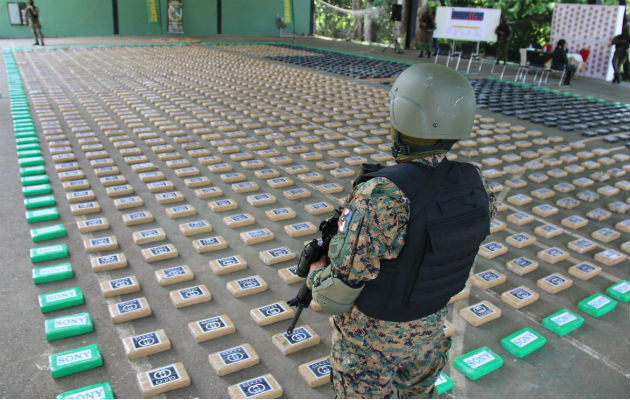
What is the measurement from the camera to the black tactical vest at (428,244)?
1928mm

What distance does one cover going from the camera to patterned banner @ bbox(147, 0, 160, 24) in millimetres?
24469

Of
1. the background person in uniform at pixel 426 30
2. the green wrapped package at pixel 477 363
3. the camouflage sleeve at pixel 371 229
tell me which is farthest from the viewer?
the background person in uniform at pixel 426 30

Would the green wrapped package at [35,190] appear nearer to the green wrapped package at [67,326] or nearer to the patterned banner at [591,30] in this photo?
the green wrapped package at [67,326]

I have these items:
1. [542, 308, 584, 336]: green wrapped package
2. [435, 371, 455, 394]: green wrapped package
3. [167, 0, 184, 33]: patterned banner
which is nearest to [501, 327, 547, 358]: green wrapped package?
[542, 308, 584, 336]: green wrapped package

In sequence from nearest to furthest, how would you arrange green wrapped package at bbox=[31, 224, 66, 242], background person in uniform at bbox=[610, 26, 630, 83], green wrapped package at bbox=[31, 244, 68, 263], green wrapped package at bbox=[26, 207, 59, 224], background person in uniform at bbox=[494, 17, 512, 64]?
green wrapped package at bbox=[31, 244, 68, 263] → green wrapped package at bbox=[31, 224, 66, 242] → green wrapped package at bbox=[26, 207, 59, 224] → background person in uniform at bbox=[610, 26, 630, 83] → background person in uniform at bbox=[494, 17, 512, 64]

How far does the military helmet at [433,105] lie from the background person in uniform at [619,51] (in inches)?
619

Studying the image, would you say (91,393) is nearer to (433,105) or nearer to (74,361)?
(74,361)

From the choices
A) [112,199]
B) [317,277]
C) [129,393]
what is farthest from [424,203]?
[112,199]

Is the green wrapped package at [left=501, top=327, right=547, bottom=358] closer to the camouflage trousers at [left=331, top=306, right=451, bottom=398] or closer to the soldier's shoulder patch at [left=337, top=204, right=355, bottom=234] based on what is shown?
the camouflage trousers at [left=331, top=306, right=451, bottom=398]

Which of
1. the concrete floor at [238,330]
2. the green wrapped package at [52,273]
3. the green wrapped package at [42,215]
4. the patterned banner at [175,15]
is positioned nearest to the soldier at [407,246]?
the concrete floor at [238,330]

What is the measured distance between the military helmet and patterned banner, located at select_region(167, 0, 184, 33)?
84.2ft

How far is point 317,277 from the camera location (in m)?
2.15

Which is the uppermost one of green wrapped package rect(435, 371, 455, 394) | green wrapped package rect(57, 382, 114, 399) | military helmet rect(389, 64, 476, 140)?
military helmet rect(389, 64, 476, 140)

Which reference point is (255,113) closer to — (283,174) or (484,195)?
(283,174)
